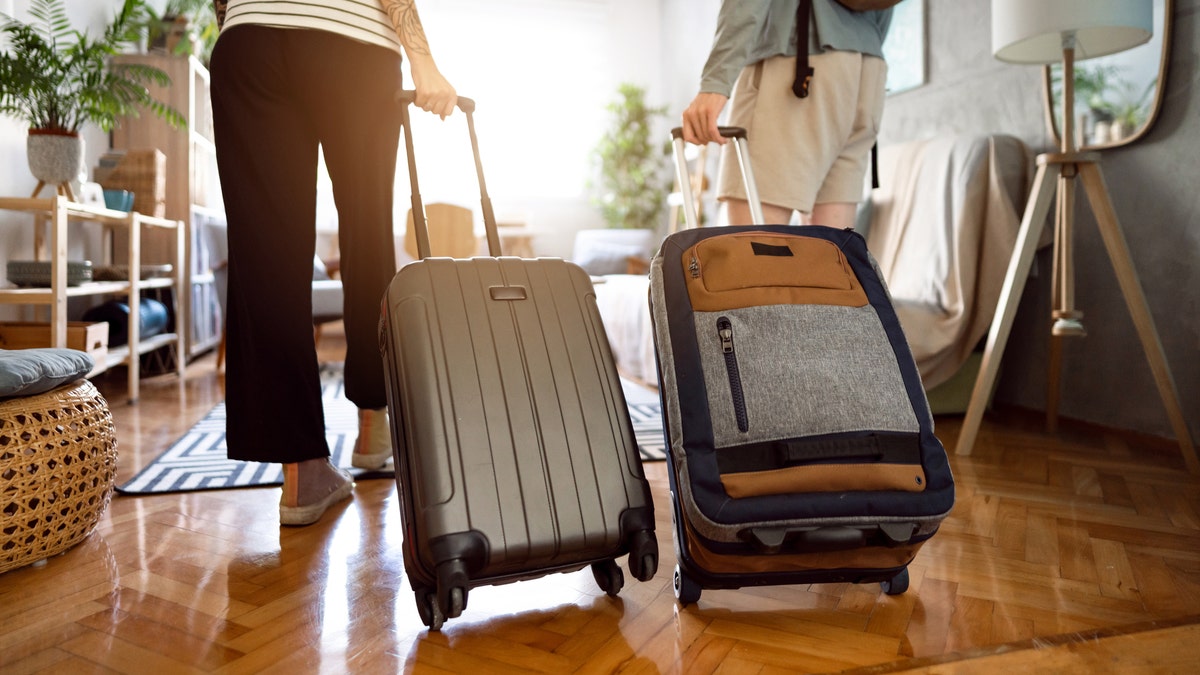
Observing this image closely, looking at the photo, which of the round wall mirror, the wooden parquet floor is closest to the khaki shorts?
the wooden parquet floor

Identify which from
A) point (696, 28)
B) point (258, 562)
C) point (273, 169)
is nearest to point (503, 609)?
point (258, 562)

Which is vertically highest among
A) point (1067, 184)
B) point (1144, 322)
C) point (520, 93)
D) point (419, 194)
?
point (520, 93)

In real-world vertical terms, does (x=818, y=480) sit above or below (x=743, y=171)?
below

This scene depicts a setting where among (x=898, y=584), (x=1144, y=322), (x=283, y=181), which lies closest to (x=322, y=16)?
(x=283, y=181)

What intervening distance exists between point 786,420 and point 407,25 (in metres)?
0.90

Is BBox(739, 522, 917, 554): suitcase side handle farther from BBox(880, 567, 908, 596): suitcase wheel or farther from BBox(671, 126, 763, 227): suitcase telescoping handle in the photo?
BBox(671, 126, 763, 227): suitcase telescoping handle

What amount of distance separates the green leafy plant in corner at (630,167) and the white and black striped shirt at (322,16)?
4.62 m

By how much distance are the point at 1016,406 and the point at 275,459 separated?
217 cm

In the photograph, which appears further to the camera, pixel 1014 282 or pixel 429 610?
pixel 1014 282

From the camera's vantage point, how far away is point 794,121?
1553 millimetres

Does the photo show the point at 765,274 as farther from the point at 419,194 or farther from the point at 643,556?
the point at 419,194

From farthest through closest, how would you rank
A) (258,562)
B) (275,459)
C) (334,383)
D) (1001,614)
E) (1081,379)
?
(334,383), (1081,379), (275,459), (258,562), (1001,614)

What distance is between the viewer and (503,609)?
3.59 ft

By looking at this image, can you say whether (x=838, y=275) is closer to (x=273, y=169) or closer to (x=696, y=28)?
(x=273, y=169)
